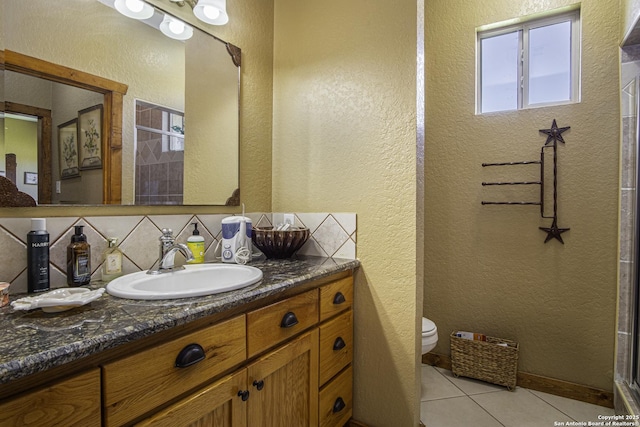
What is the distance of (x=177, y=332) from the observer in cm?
79

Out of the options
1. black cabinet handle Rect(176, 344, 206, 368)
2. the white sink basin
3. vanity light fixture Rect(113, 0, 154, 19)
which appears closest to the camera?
black cabinet handle Rect(176, 344, 206, 368)

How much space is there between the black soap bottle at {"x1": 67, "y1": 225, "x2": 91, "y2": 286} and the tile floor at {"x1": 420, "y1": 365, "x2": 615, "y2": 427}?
1.76 m

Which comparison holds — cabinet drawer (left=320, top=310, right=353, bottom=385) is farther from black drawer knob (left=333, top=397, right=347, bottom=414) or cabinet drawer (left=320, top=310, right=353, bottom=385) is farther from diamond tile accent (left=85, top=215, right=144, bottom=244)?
diamond tile accent (left=85, top=215, right=144, bottom=244)

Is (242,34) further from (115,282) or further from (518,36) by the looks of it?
(518,36)

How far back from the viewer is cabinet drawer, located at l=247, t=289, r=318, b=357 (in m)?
1.00

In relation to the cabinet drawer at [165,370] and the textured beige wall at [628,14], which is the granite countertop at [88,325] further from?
the textured beige wall at [628,14]

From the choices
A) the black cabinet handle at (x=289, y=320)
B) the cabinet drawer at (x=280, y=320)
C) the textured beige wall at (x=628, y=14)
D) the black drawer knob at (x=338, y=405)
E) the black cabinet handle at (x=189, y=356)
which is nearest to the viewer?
the black cabinet handle at (x=189, y=356)

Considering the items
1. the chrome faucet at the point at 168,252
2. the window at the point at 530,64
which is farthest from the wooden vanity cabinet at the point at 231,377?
the window at the point at 530,64

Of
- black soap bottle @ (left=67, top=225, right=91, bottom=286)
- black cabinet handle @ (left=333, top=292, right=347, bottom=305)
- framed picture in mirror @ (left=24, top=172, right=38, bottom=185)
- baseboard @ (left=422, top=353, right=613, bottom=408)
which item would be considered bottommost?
baseboard @ (left=422, top=353, right=613, bottom=408)

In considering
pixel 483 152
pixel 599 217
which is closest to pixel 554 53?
pixel 483 152

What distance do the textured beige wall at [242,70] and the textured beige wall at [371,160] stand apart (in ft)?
0.64

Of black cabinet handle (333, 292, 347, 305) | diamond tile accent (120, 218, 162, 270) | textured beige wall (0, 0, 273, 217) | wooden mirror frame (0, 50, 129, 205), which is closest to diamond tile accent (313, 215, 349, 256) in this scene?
black cabinet handle (333, 292, 347, 305)

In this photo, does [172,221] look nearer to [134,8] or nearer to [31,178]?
[31,178]

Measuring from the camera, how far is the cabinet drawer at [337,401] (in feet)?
4.48
